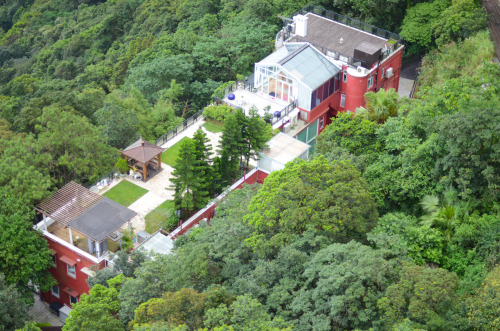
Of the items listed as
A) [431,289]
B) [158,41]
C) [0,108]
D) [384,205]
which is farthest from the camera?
[158,41]

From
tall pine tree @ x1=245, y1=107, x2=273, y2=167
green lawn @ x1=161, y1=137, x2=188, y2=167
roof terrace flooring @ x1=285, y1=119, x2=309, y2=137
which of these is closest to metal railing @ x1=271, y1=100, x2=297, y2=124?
roof terrace flooring @ x1=285, y1=119, x2=309, y2=137

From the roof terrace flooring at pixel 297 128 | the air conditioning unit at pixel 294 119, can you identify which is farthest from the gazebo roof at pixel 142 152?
the air conditioning unit at pixel 294 119

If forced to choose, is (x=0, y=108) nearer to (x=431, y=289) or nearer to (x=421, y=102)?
(x=421, y=102)

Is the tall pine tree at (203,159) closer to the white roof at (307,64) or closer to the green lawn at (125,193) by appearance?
the green lawn at (125,193)

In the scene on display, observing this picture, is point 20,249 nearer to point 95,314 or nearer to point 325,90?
point 95,314

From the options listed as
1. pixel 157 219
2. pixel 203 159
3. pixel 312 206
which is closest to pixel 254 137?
pixel 203 159

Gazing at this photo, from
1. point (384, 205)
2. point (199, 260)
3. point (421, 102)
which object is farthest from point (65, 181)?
point (421, 102)
